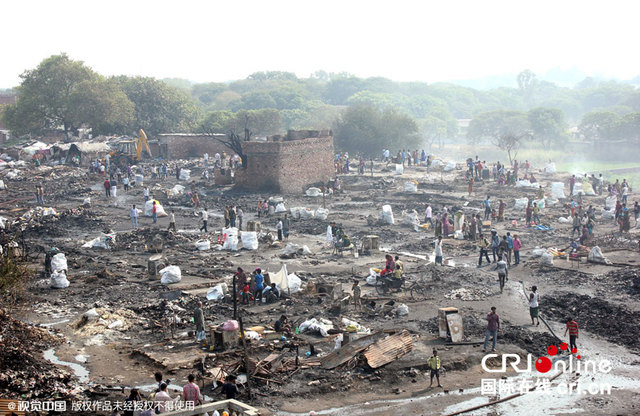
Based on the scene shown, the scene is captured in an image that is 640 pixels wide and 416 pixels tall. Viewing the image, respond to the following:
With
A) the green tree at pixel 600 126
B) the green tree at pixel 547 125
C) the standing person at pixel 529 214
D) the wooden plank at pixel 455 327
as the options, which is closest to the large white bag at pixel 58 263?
the wooden plank at pixel 455 327

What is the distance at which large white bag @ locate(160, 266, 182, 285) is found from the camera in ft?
57.0

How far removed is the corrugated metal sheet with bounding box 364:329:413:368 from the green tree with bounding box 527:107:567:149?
217ft

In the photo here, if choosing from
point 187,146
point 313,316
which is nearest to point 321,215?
point 313,316

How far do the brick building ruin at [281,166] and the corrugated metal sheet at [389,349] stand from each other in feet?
71.9

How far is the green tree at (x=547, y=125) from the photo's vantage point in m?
73.4

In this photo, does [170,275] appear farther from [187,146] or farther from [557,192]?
[187,146]

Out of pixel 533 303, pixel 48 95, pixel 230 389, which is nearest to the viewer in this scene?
pixel 230 389

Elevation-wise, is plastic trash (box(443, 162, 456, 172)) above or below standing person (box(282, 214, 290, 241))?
above

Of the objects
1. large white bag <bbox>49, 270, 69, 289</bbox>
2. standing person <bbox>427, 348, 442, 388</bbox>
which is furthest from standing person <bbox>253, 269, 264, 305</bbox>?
standing person <bbox>427, 348, 442, 388</bbox>

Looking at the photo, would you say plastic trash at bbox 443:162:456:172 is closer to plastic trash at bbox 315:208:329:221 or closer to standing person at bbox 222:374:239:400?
plastic trash at bbox 315:208:329:221

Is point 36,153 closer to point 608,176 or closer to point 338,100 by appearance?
point 608,176

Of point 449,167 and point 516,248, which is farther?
point 449,167

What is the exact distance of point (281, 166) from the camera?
3391 cm

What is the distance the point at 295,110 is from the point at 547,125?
95.0ft
